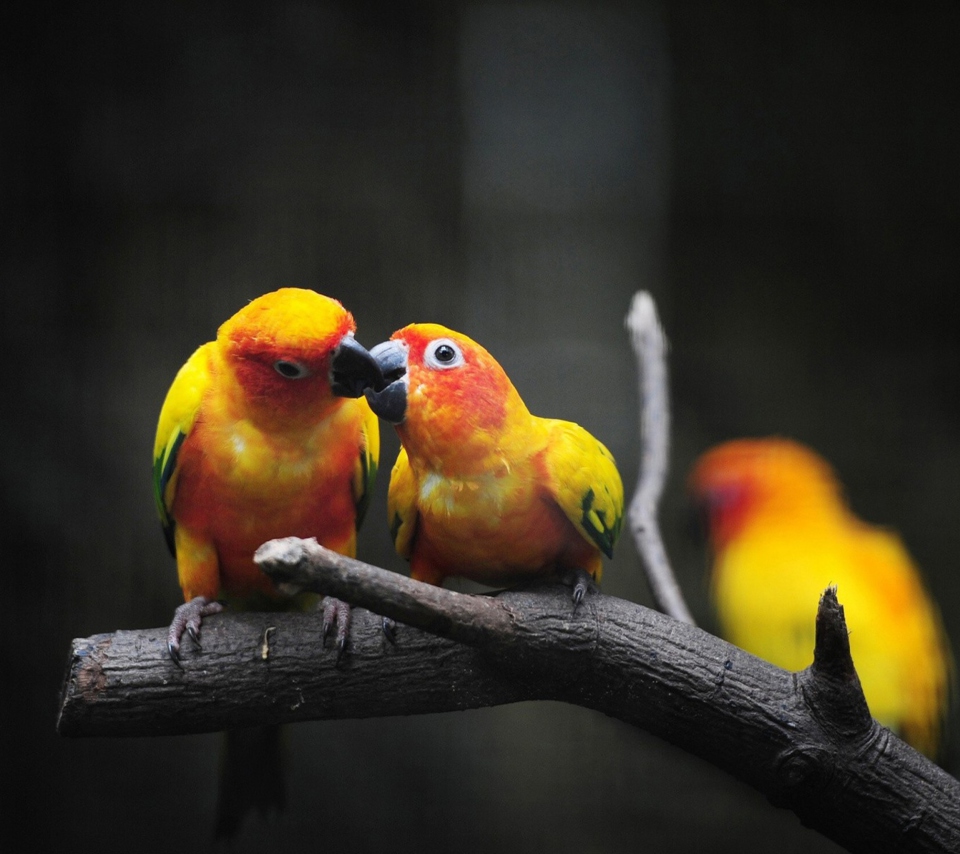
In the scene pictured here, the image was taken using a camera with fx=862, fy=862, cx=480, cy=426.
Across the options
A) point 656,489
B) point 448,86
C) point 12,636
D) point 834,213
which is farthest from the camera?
point 834,213

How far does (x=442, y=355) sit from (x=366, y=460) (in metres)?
0.28

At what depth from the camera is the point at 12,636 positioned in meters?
→ 1.92

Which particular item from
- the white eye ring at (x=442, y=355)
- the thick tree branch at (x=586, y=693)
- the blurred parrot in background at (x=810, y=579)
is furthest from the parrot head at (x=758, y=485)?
the white eye ring at (x=442, y=355)

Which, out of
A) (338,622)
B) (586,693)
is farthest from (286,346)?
(586,693)

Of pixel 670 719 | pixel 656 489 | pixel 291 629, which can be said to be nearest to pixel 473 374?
pixel 291 629

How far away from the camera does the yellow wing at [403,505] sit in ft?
4.21

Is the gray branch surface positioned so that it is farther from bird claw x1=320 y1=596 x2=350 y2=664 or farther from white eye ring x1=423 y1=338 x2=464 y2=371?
white eye ring x1=423 y1=338 x2=464 y2=371

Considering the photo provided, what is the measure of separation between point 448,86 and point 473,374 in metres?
1.14

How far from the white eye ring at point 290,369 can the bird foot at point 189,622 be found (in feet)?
1.25

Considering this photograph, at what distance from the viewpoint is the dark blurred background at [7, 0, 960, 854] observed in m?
1.94

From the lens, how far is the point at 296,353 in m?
1.16

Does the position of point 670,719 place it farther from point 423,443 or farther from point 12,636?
point 12,636

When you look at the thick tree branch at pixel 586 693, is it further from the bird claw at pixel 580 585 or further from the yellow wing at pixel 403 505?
the yellow wing at pixel 403 505

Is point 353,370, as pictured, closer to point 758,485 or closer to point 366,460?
point 366,460
